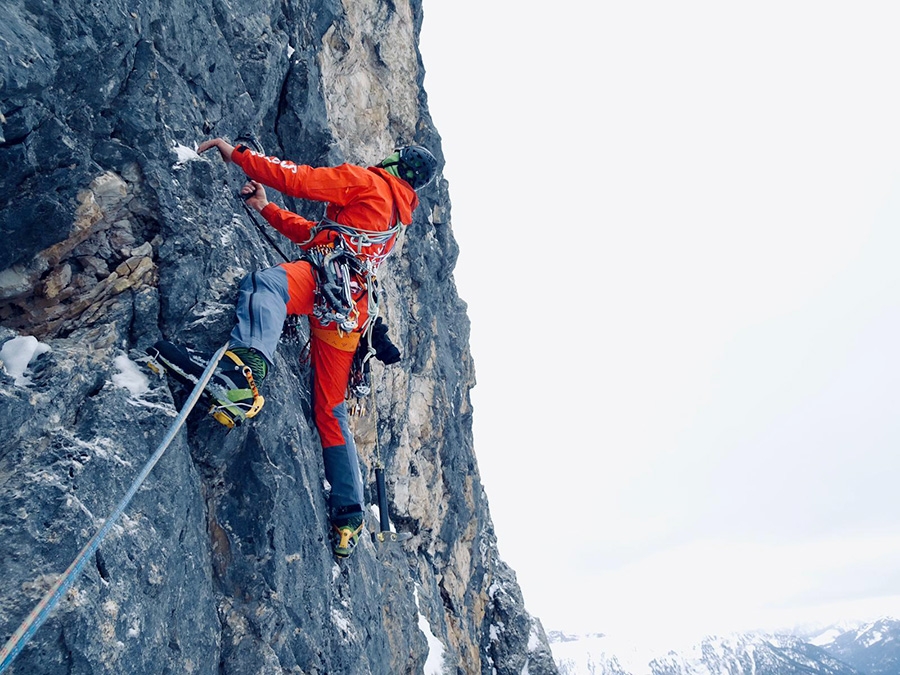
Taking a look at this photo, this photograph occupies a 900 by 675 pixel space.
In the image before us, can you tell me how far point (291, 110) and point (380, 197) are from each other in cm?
279

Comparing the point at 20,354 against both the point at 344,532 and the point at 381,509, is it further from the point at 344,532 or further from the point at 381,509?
the point at 381,509

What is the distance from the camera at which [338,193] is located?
5520 mm

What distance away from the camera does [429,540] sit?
11.7 meters

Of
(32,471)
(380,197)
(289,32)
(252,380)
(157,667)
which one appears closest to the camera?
(32,471)

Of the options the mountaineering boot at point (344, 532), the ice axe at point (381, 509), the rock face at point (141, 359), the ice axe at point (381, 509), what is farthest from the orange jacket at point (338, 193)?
the ice axe at point (381, 509)

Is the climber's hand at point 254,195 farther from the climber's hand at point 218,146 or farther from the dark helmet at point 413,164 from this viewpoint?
the dark helmet at point 413,164

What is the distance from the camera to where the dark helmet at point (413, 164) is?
5.95 metres

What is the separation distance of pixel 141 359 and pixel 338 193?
2.21 meters

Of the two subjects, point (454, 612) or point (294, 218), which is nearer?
point (294, 218)

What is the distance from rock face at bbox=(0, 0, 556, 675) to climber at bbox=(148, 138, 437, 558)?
0.25 meters

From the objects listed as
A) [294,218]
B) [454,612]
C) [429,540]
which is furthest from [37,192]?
[454,612]

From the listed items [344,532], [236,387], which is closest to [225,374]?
[236,387]

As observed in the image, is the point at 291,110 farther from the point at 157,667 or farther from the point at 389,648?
the point at 389,648

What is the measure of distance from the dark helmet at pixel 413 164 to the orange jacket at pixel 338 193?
0.31ft
